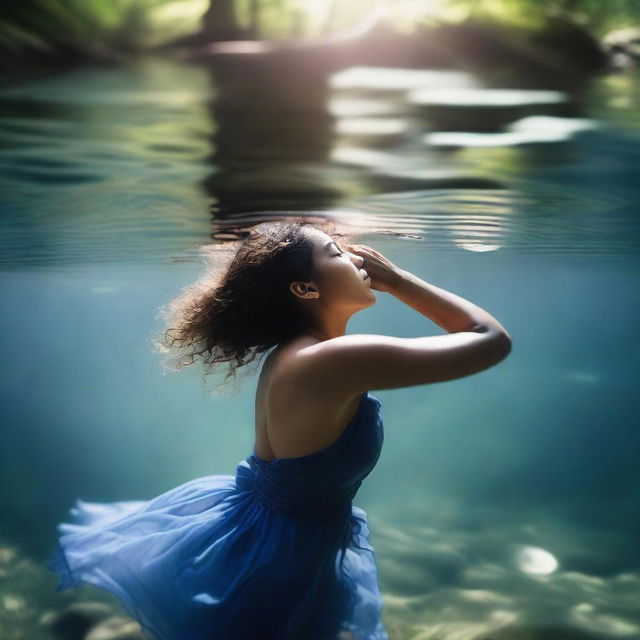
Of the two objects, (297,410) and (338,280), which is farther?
(338,280)

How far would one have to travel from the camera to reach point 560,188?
5.70 metres

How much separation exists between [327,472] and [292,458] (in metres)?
0.20

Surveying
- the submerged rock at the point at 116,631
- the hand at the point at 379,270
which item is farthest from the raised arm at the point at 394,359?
the submerged rock at the point at 116,631

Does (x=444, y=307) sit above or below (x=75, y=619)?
above

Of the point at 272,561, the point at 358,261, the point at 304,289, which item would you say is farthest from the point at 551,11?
the point at 272,561

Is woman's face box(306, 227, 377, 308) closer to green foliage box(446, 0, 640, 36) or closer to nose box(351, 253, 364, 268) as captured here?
nose box(351, 253, 364, 268)

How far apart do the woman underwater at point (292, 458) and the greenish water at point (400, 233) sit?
1016 millimetres

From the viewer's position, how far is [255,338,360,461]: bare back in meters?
2.71

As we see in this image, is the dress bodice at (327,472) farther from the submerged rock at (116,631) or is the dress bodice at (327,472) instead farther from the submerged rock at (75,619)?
the submerged rock at (75,619)

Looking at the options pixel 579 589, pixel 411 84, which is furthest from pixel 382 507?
pixel 411 84

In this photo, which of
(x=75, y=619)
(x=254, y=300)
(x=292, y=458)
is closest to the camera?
(x=292, y=458)

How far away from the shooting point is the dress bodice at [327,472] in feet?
9.62

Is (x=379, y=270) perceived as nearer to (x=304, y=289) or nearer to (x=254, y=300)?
(x=304, y=289)

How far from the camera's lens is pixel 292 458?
293cm
